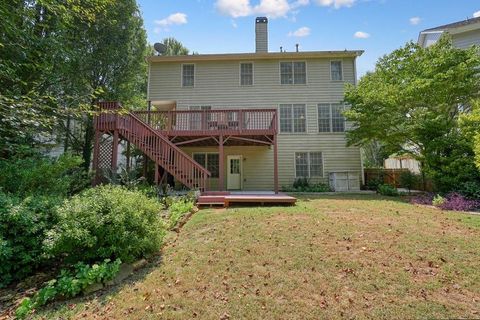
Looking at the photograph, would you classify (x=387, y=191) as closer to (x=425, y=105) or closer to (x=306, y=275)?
(x=425, y=105)

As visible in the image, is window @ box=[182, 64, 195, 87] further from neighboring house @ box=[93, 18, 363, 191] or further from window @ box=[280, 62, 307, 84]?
window @ box=[280, 62, 307, 84]

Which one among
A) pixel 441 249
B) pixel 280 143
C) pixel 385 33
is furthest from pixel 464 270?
pixel 385 33

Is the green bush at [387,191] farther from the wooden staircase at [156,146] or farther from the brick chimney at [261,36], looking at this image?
the brick chimney at [261,36]

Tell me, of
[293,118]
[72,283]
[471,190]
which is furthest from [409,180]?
[72,283]

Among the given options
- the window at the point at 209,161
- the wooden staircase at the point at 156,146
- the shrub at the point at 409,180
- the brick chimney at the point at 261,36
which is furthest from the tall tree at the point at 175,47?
the shrub at the point at 409,180

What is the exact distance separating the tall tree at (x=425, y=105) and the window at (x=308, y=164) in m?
2.05

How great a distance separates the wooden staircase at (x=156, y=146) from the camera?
10.1 meters

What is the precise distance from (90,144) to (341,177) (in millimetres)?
13674

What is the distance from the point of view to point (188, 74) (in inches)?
605

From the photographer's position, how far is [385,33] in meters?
13.2

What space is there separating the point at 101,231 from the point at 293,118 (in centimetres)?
1241

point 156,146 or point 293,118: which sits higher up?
point 293,118

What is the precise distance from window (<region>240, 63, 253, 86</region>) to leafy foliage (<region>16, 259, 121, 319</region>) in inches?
506

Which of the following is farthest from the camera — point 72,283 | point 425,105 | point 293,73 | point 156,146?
point 293,73
